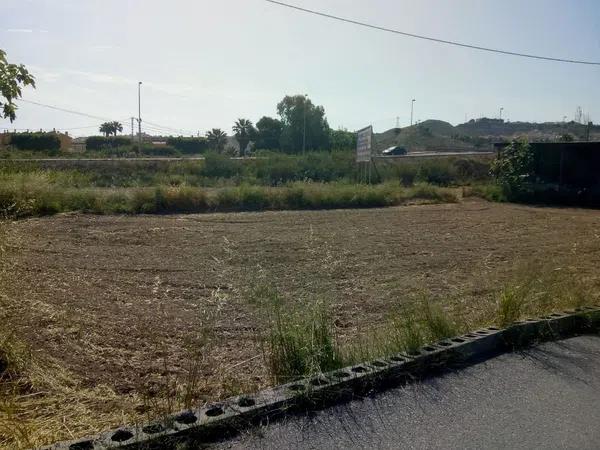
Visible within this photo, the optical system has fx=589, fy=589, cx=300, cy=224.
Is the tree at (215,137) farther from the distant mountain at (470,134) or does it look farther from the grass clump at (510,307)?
the grass clump at (510,307)

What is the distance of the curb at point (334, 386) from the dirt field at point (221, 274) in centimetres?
73

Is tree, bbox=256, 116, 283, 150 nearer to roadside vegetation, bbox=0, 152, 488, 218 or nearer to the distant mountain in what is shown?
the distant mountain

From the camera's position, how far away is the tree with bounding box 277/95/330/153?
6319 centimetres

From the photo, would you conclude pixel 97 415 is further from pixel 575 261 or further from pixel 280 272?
pixel 575 261

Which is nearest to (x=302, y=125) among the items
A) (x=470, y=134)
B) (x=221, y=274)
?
(x=221, y=274)

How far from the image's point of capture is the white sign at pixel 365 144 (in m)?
29.0

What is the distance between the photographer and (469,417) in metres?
3.91

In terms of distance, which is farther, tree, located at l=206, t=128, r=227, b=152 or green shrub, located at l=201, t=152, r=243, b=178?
tree, located at l=206, t=128, r=227, b=152

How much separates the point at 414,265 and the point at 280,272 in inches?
107

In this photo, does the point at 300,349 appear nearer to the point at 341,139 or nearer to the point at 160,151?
the point at 341,139

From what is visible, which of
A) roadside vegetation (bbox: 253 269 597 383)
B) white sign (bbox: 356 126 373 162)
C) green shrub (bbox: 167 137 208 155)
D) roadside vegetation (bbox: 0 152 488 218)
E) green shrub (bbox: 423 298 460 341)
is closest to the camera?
roadside vegetation (bbox: 253 269 597 383)

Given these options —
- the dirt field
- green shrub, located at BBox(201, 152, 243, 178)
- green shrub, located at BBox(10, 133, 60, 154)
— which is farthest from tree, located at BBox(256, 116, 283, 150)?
the dirt field

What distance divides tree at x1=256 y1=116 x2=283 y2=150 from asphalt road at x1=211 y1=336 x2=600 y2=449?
63.6 metres

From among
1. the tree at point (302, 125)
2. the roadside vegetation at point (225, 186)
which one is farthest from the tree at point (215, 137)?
the roadside vegetation at point (225, 186)
